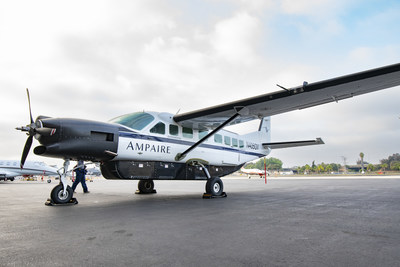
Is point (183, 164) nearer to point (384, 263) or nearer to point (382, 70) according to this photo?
point (382, 70)

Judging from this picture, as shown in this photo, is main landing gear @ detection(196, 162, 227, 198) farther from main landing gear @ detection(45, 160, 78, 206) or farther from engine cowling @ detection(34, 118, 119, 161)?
main landing gear @ detection(45, 160, 78, 206)

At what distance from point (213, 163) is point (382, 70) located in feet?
22.7

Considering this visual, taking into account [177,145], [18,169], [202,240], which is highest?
[177,145]

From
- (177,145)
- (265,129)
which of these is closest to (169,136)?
(177,145)

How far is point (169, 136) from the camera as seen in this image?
9695mm

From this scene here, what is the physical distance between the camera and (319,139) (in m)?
12.6

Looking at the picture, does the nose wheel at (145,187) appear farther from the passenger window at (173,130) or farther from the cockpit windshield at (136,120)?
the cockpit windshield at (136,120)

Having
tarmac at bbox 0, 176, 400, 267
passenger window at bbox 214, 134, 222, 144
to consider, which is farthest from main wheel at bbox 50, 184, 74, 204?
passenger window at bbox 214, 134, 222, 144

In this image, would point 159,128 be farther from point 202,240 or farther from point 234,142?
point 202,240

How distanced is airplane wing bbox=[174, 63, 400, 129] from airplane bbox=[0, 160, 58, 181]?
31.7 metres

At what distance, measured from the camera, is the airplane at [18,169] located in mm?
31380

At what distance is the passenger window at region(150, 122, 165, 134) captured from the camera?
30.1 ft

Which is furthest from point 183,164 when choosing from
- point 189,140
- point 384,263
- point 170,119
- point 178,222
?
point 384,263

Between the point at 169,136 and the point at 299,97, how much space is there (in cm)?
484
